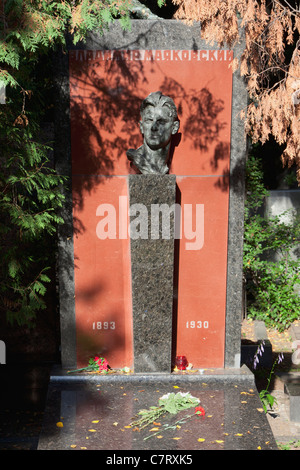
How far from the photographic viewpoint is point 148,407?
13.6ft

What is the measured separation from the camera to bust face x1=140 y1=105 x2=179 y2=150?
4.34m

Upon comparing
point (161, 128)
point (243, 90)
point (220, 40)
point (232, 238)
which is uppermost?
point (220, 40)

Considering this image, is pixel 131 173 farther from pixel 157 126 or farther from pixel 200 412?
pixel 200 412

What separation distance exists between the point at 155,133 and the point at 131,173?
1.33ft

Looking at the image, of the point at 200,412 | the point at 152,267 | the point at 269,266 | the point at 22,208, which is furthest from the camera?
the point at 269,266

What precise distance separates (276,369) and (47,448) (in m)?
3.25

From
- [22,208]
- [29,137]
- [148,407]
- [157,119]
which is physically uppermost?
[157,119]

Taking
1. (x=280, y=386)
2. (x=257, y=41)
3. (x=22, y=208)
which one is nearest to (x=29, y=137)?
(x=22, y=208)

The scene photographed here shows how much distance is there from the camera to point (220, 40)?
13.9 ft

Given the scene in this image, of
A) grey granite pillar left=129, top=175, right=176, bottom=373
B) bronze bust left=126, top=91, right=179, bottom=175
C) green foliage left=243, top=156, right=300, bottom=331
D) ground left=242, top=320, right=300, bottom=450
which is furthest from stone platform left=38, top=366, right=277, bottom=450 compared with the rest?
green foliage left=243, top=156, right=300, bottom=331

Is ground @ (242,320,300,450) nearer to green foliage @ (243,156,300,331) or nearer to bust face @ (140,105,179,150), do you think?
green foliage @ (243,156,300,331)
